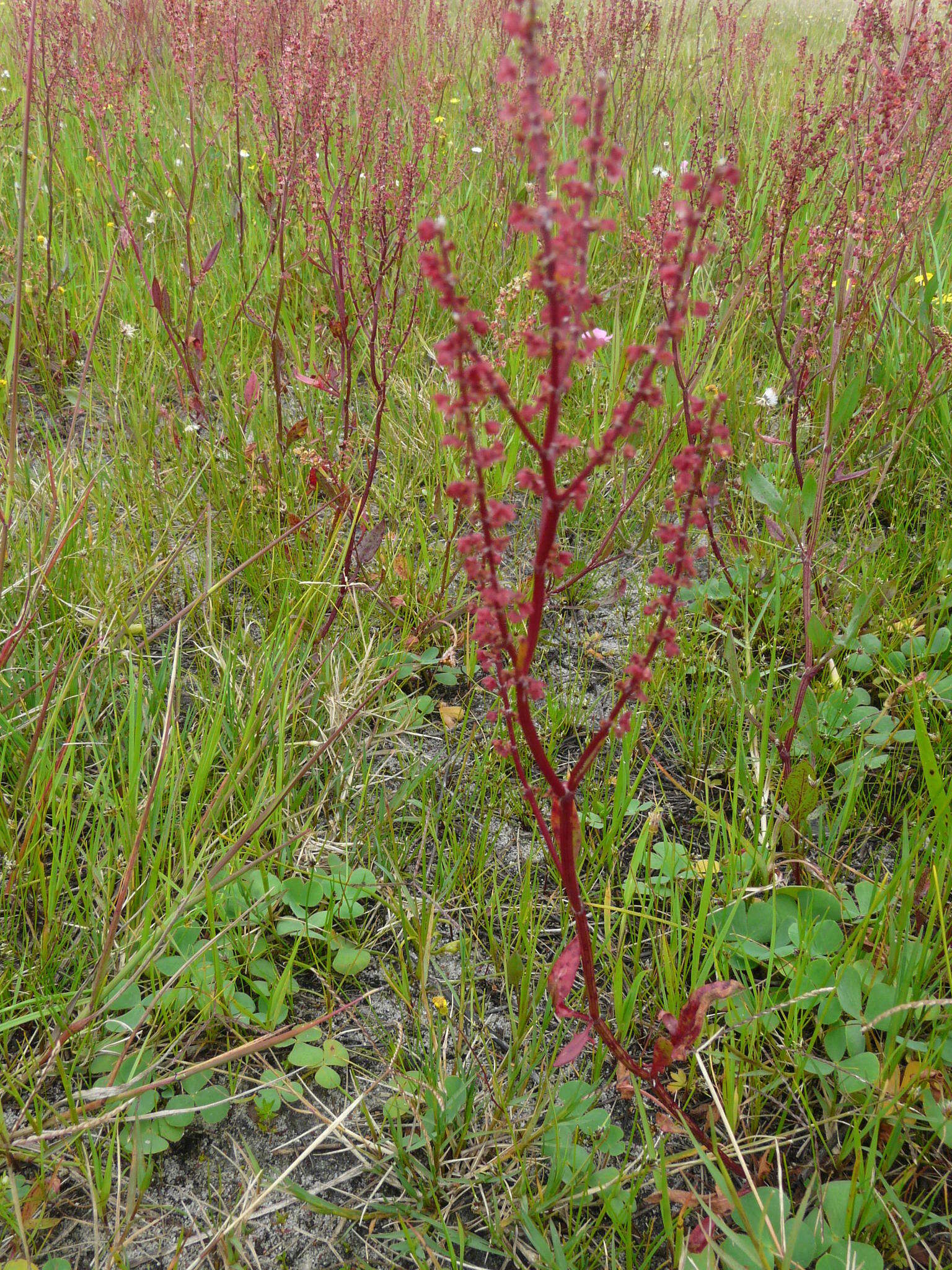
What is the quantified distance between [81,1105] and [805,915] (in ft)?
3.46

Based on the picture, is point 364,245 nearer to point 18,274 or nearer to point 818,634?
point 18,274

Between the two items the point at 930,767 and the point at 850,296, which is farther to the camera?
the point at 850,296

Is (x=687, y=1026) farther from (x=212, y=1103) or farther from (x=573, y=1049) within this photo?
(x=212, y=1103)

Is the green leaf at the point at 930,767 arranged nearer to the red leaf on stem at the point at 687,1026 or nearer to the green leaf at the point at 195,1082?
the red leaf on stem at the point at 687,1026

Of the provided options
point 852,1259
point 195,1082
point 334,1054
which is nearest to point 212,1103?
point 195,1082

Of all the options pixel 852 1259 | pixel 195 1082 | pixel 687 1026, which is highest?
pixel 687 1026

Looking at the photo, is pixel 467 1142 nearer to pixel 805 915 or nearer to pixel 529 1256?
pixel 529 1256

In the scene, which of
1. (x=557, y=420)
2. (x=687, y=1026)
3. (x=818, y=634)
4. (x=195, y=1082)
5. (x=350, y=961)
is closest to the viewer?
(x=557, y=420)

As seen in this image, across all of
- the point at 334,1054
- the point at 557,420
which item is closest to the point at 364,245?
the point at 557,420

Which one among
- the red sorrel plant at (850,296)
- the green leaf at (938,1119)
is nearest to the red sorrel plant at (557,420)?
the green leaf at (938,1119)

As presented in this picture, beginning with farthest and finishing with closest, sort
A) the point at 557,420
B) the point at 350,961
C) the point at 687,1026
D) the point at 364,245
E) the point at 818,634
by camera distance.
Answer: the point at 364,245, the point at 818,634, the point at 350,961, the point at 687,1026, the point at 557,420

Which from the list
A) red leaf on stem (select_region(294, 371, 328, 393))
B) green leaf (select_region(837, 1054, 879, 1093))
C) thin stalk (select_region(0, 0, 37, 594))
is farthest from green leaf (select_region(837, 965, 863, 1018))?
red leaf on stem (select_region(294, 371, 328, 393))

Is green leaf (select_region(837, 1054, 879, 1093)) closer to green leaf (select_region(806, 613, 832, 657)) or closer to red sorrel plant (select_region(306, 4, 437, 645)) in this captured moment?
green leaf (select_region(806, 613, 832, 657))

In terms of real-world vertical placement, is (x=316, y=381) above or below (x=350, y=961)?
above
